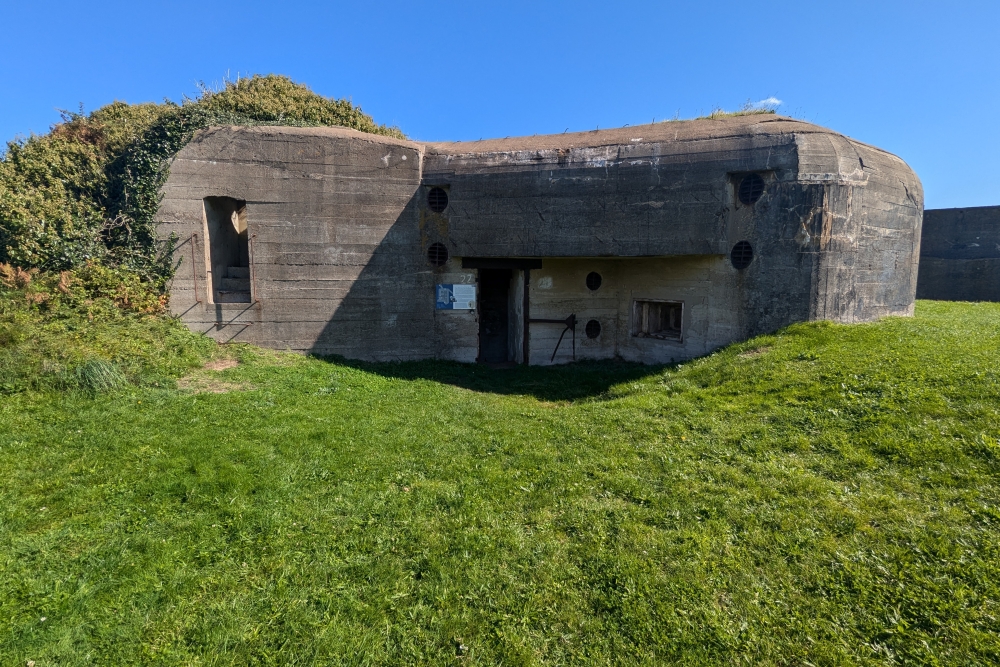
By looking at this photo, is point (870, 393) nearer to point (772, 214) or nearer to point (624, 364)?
point (772, 214)

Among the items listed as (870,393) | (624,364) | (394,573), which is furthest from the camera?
(624,364)

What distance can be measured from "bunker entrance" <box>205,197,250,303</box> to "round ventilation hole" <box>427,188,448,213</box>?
12.4ft

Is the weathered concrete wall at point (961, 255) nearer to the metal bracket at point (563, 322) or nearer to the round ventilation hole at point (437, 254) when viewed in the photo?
the metal bracket at point (563, 322)

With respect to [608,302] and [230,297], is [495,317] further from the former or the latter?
[230,297]

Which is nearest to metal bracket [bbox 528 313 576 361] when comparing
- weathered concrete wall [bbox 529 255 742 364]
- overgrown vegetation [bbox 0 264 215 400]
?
weathered concrete wall [bbox 529 255 742 364]

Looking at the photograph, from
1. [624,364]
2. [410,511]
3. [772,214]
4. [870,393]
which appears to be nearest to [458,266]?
[624,364]

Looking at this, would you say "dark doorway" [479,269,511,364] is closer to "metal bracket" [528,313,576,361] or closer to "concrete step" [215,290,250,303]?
"metal bracket" [528,313,576,361]

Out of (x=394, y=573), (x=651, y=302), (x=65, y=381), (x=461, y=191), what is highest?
(x=461, y=191)

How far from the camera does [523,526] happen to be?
396cm

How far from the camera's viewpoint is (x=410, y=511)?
13.8 ft

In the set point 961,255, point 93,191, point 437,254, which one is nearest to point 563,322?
point 437,254

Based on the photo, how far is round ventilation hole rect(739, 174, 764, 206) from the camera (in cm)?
840

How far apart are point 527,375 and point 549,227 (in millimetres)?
3117

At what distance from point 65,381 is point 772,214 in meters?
11.2
